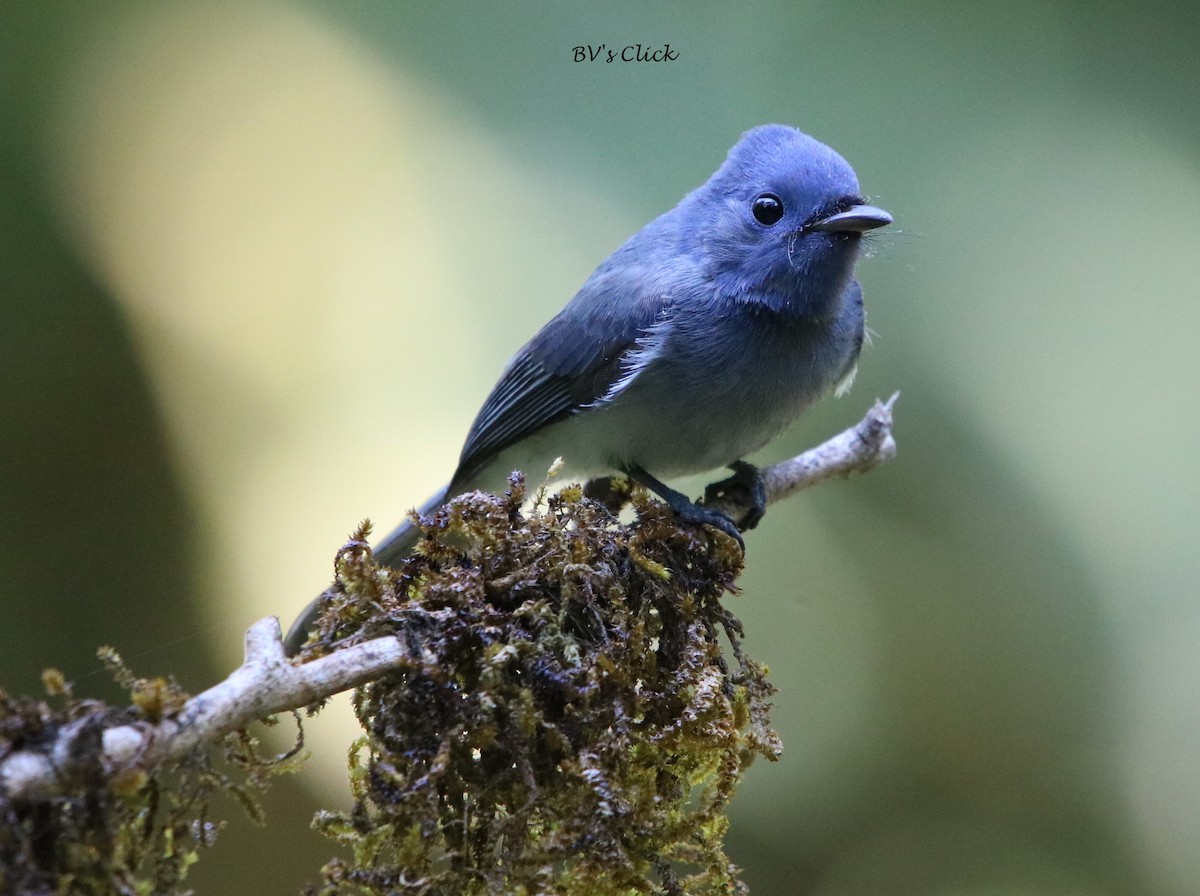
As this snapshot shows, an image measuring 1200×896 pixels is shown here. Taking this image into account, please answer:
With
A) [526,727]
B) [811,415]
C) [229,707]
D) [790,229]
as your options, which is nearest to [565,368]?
[790,229]

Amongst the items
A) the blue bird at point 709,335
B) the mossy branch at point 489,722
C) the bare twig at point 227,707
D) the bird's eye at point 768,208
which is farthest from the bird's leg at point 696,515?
the bare twig at point 227,707

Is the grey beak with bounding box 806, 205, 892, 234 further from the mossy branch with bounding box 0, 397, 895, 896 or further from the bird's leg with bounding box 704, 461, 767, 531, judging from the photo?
the mossy branch with bounding box 0, 397, 895, 896

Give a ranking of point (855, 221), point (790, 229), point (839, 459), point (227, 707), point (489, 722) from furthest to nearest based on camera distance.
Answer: point (839, 459)
point (790, 229)
point (855, 221)
point (489, 722)
point (227, 707)

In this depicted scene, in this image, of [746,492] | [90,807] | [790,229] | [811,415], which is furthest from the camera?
[811,415]

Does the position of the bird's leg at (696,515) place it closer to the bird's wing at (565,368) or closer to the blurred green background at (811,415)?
the bird's wing at (565,368)

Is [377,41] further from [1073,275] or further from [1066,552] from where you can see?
[1066,552]

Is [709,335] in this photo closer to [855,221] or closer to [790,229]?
[790,229]
